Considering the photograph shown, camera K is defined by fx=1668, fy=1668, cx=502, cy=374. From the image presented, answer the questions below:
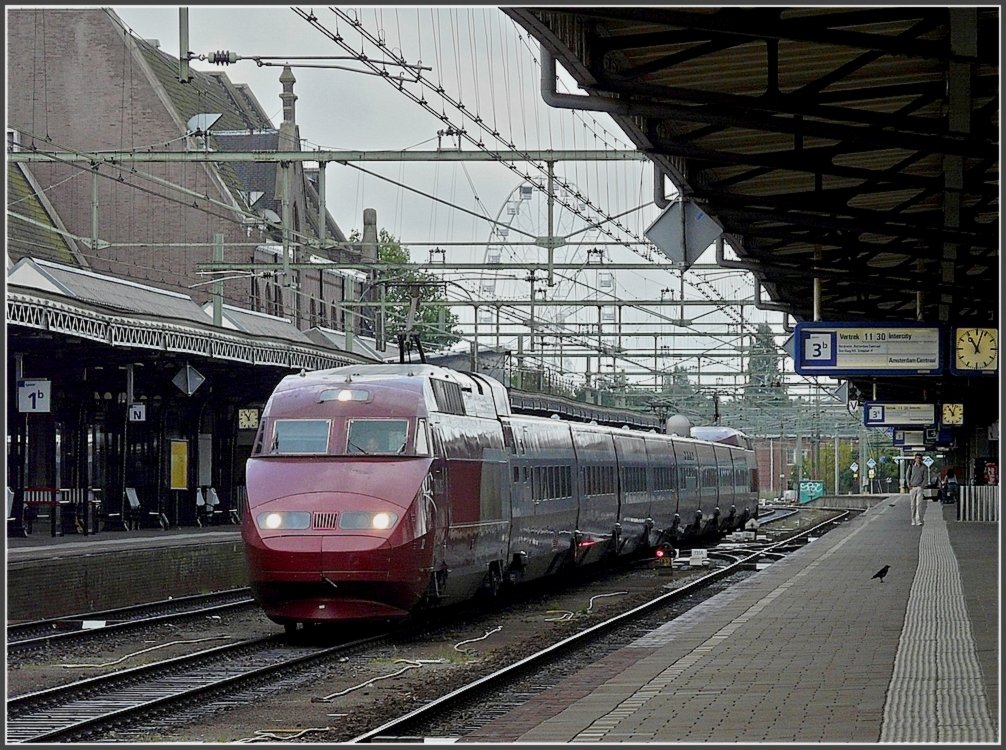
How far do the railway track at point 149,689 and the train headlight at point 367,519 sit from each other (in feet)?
4.26

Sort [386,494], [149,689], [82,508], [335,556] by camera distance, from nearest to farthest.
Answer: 1. [149,689]
2. [335,556]
3. [386,494]
4. [82,508]

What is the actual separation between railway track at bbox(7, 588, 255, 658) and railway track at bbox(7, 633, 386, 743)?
2.20 meters

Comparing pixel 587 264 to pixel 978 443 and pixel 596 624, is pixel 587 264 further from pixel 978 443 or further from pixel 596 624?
pixel 978 443

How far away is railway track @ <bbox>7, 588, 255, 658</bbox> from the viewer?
1848 centimetres

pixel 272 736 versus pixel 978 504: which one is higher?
pixel 272 736

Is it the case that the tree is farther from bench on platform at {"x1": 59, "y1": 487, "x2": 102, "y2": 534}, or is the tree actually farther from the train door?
the train door

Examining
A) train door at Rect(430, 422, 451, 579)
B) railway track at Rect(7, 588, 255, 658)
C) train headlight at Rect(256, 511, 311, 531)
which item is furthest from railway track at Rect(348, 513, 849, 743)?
railway track at Rect(7, 588, 255, 658)

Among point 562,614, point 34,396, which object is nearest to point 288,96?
point 34,396

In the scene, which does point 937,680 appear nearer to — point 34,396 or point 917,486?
point 34,396

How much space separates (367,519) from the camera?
17.1m

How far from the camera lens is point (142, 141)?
6044cm

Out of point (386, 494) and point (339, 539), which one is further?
point (386, 494)

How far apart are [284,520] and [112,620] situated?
5572 millimetres

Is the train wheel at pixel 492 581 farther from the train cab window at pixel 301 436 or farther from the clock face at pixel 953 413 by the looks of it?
the clock face at pixel 953 413
